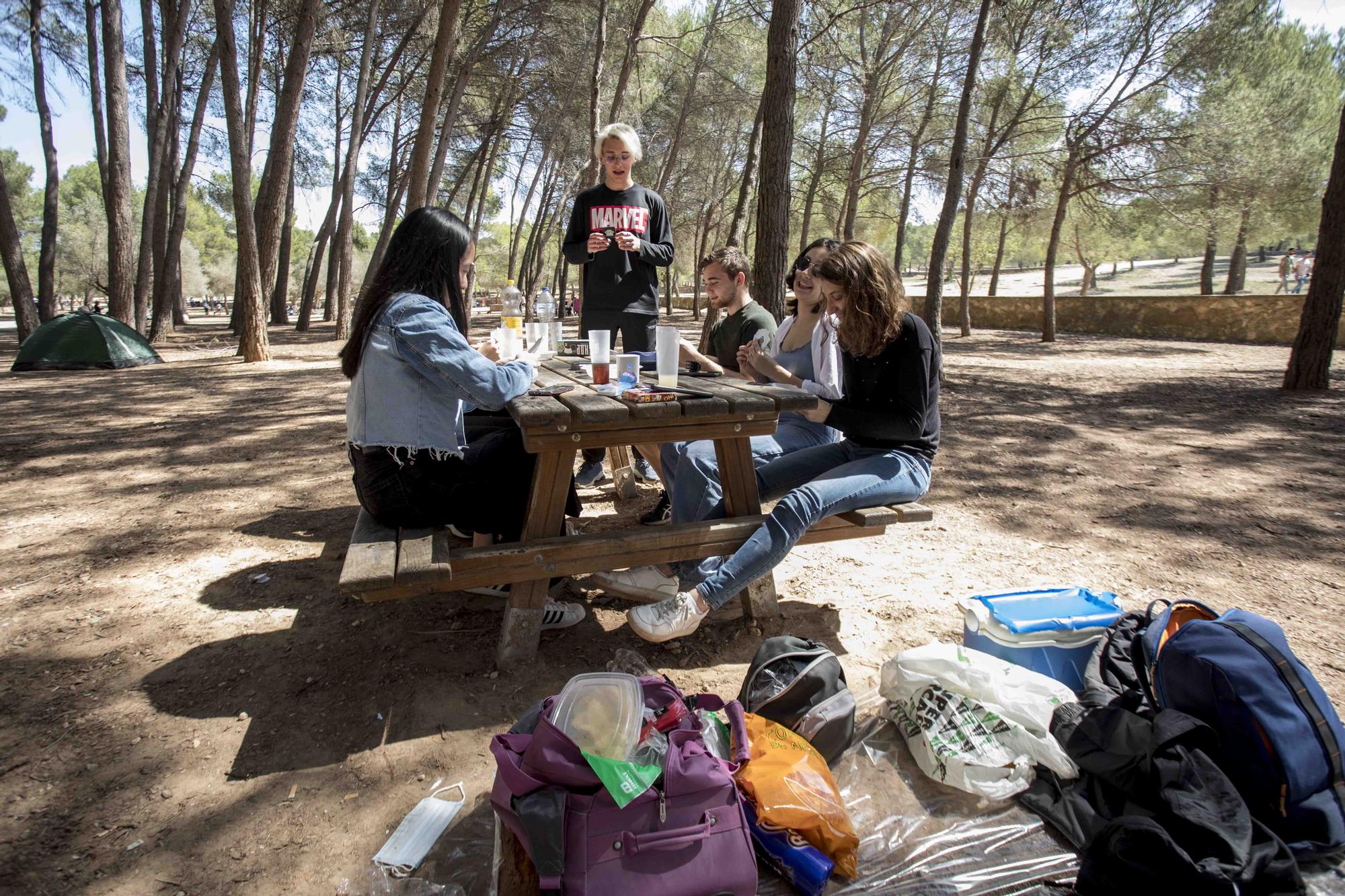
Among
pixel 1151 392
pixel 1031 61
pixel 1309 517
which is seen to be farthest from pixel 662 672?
pixel 1031 61

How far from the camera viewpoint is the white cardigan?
2828 mm

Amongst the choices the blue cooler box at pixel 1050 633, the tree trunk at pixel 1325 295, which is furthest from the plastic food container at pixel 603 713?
the tree trunk at pixel 1325 295

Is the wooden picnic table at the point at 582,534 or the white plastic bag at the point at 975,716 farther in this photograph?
the wooden picnic table at the point at 582,534

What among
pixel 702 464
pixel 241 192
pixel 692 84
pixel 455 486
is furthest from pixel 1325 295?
pixel 241 192

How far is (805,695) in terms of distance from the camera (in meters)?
1.89

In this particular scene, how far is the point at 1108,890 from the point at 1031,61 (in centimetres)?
1359

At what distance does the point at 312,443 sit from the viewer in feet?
16.4

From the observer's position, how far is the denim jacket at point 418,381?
2.07 metres

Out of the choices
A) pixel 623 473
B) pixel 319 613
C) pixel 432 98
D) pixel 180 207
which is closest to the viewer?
pixel 319 613

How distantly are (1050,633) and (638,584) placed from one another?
1239 millimetres

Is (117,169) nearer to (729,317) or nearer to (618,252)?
(618,252)

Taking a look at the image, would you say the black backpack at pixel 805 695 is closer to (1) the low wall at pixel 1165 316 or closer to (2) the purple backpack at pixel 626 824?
(2) the purple backpack at pixel 626 824

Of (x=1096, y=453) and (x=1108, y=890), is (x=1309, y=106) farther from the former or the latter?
(x=1108, y=890)

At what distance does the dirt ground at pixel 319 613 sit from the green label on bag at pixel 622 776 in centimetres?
38
